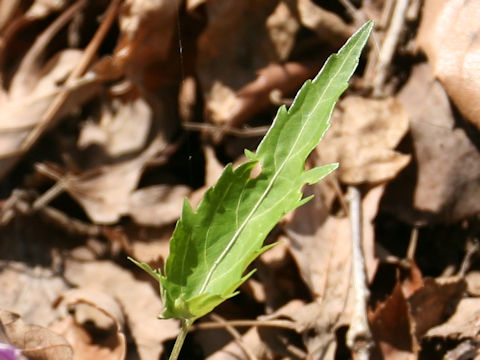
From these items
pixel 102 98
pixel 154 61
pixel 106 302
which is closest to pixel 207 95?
pixel 154 61

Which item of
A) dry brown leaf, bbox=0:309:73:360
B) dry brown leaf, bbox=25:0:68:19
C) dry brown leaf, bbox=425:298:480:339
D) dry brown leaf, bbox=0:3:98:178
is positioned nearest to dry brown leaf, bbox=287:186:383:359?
dry brown leaf, bbox=425:298:480:339

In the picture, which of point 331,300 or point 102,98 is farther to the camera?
point 102,98

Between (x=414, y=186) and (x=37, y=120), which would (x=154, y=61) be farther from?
(x=414, y=186)

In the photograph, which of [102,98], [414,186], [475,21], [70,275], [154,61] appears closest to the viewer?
[475,21]

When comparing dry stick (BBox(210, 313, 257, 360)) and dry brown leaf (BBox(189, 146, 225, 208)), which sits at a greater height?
dry brown leaf (BBox(189, 146, 225, 208))

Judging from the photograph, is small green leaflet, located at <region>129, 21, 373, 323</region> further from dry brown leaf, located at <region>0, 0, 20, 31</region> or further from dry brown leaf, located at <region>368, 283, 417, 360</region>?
dry brown leaf, located at <region>0, 0, 20, 31</region>

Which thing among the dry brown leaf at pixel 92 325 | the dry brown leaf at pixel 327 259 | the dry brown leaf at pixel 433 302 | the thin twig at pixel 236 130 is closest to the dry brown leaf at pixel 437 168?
the dry brown leaf at pixel 327 259

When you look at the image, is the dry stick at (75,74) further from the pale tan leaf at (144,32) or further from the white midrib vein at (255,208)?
the white midrib vein at (255,208)
